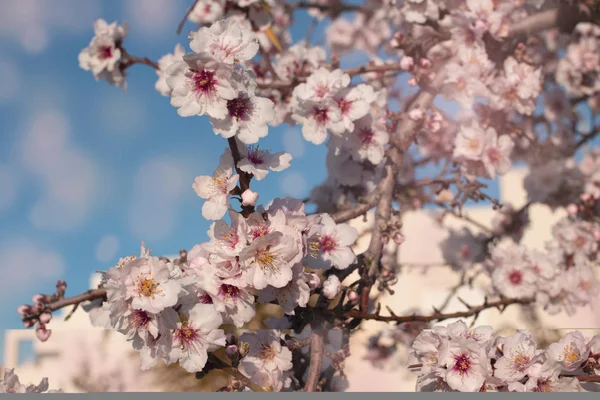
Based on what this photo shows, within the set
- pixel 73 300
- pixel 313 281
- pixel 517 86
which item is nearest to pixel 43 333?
pixel 73 300

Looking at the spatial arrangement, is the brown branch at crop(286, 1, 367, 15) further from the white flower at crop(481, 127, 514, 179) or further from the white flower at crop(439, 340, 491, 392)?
the white flower at crop(439, 340, 491, 392)

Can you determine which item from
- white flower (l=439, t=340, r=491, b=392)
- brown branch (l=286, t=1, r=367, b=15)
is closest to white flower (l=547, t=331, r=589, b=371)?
white flower (l=439, t=340, r=491, b=392)

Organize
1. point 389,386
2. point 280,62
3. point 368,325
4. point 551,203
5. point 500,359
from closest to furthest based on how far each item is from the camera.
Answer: point 500,359 → point 389,386 → point 368,325 → point 280,62 → point 551,203

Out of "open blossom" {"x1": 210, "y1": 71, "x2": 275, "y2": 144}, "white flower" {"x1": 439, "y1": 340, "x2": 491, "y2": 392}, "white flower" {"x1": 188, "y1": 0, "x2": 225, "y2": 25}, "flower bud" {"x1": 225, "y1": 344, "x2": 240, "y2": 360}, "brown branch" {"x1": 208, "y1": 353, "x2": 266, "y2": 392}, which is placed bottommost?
"white flower" {"x1": 439, "y1": 340, "x2": 491, "y2": 392}

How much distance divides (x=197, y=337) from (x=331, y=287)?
1.31 ft

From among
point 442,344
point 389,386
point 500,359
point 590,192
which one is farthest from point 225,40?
point 590,192

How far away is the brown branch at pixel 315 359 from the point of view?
144 cm

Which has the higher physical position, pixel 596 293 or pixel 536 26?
pixel 536 26

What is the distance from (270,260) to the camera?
1.30 metres

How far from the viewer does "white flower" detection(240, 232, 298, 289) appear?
127cm

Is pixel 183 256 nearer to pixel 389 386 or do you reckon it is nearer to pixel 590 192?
pixel 389 386

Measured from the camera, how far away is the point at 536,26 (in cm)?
276

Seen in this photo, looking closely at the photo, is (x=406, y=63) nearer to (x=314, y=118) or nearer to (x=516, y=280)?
(x=314, y=118)

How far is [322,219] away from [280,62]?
1.33 metres
